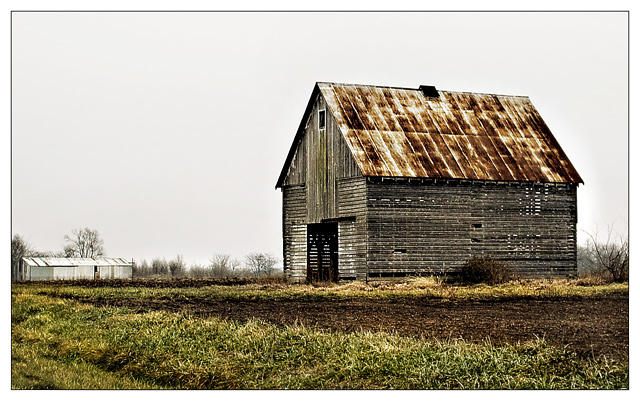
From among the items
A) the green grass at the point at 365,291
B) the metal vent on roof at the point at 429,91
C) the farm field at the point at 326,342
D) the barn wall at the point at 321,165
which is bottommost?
the farm field at the point at 326,342

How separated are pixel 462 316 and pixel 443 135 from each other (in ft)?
55.8

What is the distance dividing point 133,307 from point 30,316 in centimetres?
283

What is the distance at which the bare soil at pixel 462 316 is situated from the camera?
58.9ft

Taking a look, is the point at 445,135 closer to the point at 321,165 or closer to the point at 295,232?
the point at 321,165

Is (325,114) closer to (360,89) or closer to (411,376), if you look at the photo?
(360,89)

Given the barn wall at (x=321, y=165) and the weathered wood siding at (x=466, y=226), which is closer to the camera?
the weathered wood siding at (x=466, y=226)

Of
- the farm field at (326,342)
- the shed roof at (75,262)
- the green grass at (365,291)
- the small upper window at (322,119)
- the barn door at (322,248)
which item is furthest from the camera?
the shed roof at (75,262)

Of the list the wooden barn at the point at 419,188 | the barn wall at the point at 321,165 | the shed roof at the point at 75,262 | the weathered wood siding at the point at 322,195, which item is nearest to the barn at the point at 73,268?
the shed roof at the point at 75,262

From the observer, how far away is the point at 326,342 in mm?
17000

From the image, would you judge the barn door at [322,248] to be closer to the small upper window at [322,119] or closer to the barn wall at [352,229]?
the barn wall at [352,229]

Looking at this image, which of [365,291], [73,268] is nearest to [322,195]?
[365,291]

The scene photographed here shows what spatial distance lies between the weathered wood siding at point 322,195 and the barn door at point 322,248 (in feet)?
2.49

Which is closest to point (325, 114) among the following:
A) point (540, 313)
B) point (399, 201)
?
point (399, 201)

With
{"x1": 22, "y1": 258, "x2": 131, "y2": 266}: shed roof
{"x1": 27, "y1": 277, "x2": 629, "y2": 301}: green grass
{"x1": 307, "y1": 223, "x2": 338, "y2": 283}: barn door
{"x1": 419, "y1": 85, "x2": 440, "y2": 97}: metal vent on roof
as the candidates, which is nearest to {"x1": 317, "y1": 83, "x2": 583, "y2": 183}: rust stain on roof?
{"x1": 419, "y1": 85, "x2": 440, "y2": 97}: metal vent on roof
